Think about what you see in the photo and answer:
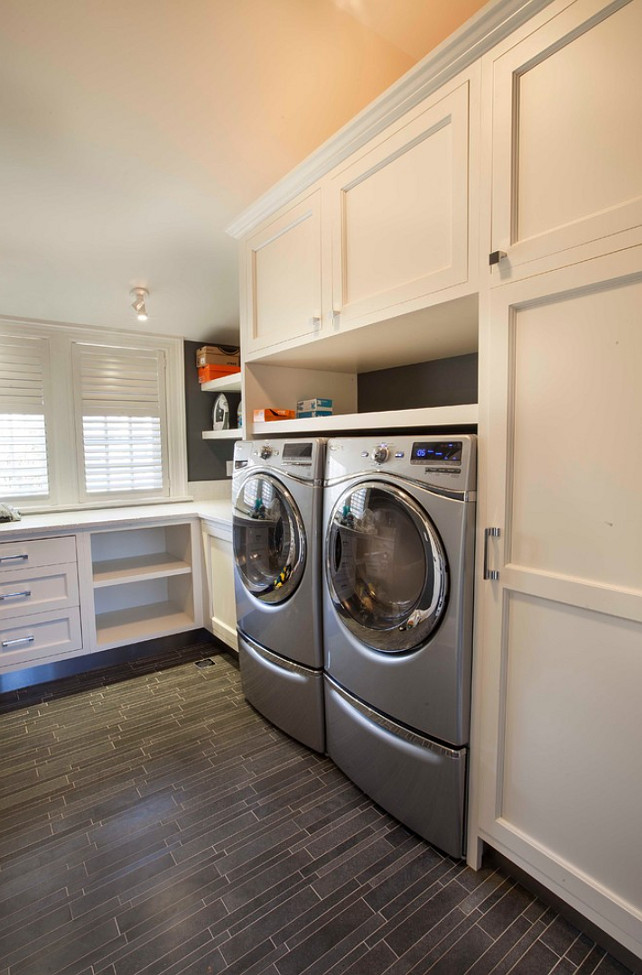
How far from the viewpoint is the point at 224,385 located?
322 centimetres

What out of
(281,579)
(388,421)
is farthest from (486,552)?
(281,579)

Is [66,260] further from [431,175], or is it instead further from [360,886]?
[360,886]

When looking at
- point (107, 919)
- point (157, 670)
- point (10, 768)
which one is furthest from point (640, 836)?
point (157, 670)

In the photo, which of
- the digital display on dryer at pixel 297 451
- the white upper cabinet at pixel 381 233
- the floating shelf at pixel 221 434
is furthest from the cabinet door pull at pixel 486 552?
the floating shelf at pixel 221 434

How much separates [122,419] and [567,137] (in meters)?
2.90

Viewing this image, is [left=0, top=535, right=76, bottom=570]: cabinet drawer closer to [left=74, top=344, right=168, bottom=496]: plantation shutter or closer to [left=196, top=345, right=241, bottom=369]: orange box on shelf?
[left=74, top=344, right=168, bottom=496]: plantation shutter

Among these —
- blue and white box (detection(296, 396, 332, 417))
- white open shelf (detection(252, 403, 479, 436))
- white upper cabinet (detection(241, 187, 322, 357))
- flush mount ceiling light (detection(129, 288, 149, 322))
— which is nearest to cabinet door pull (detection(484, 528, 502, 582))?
white open shelf (detection(252, 403, 479, 436))

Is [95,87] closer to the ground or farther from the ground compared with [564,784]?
farther from the ground

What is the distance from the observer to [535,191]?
45.7 inches

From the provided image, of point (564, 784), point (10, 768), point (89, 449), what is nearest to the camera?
point (564, 784)

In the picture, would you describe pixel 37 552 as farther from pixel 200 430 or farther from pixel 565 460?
pixel 565 460

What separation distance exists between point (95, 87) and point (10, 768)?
263 cm

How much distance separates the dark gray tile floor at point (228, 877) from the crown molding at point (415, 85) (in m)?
2.33

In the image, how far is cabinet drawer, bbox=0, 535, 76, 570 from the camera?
7.87 ft
